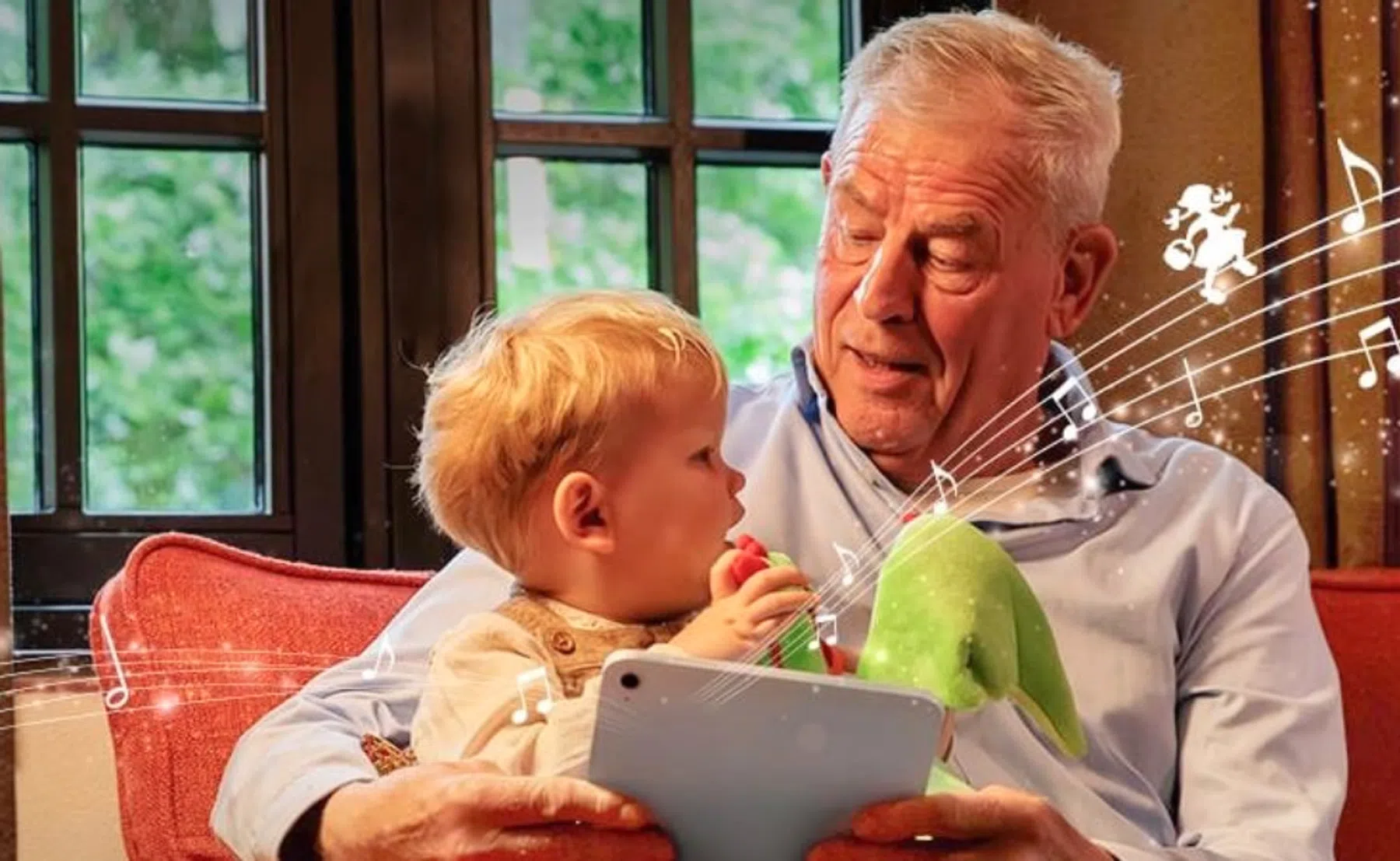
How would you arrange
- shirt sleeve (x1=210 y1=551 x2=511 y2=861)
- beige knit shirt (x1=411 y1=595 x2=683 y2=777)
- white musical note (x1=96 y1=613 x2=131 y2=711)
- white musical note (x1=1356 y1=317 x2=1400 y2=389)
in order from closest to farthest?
beige knit shirt (x1=411 y1=595 x2=683 y2=777) < shirt sleeve (x1=210 y1=551 x2=511 y2=861) < white musical note (x1=96 y1=613 x2=131 y2=711) < white musical note (x1=1356 y1=317 x2=1400 y2=389)

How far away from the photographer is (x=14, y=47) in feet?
5.64

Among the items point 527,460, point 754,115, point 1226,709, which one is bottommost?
point 1226,709

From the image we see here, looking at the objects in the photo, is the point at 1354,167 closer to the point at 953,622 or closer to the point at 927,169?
the point at 927,169

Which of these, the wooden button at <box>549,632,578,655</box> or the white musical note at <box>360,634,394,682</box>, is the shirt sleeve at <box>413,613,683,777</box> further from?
the white musical note at <box>360,634,394,682</box>

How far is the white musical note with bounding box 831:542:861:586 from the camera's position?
1.24 meters

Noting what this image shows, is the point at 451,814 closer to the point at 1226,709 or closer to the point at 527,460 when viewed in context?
the point at 527,460

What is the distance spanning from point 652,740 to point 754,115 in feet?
3.47

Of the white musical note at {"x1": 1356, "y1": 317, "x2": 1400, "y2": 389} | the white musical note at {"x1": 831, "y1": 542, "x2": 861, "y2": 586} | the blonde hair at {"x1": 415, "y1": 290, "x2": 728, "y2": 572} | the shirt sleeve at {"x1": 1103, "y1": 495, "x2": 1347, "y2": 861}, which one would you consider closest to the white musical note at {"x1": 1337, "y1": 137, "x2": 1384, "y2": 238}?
the white musical note at {"x1": 1356, "y1": 317, "x2": 1400, "y2": 389}

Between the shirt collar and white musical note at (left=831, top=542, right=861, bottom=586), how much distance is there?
5cm

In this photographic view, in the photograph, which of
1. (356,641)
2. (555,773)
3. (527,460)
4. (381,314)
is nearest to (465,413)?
(527,460)

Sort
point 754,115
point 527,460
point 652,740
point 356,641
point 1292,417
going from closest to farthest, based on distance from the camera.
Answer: point 652,740, point 527,460, point 356,641, point 1292,417, point 754,115

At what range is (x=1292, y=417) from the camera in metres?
1.69

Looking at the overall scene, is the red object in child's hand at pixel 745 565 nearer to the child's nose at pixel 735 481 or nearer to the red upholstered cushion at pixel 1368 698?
the child's nose at pixel 735 481

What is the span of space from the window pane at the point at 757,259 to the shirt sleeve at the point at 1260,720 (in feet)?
1.75
